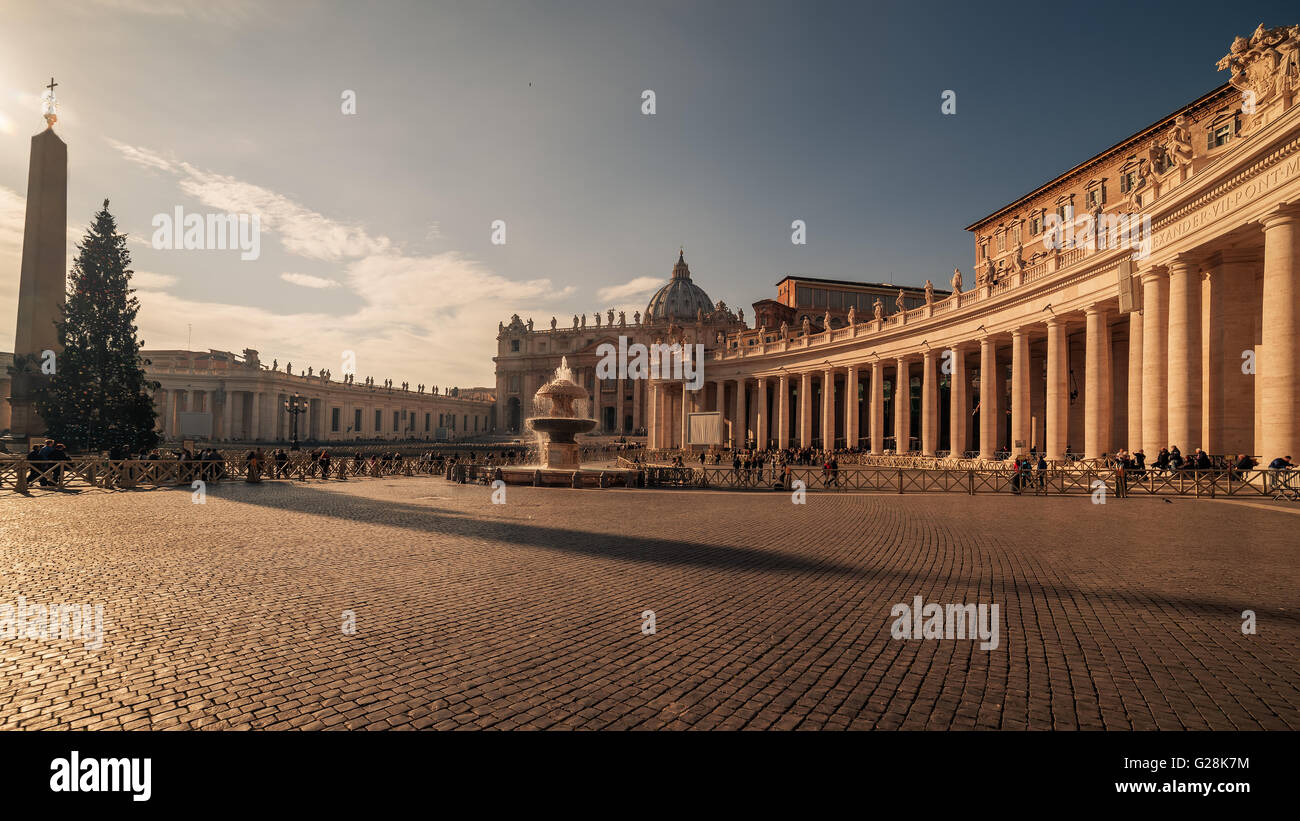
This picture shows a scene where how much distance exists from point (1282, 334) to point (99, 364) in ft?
158

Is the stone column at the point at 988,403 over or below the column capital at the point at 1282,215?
below

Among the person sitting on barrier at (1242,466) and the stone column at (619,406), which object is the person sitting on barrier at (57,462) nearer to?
the person sitting on barrier at (1242,466)

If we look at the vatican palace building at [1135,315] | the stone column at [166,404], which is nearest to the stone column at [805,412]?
the vatican palace building at [1135,315]

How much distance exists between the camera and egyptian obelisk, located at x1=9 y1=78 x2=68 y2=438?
88.4 feet

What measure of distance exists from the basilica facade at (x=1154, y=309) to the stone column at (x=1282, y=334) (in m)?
0.03

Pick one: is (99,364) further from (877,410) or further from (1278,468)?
(1278,468)

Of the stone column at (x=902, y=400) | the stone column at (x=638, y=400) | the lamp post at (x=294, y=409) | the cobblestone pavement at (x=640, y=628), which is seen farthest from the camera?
the stone column at (x=638, y=400)

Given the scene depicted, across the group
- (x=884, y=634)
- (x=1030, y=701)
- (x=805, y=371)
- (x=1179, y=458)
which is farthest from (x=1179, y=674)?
(x=805, y=371)

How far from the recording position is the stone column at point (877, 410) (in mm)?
40781

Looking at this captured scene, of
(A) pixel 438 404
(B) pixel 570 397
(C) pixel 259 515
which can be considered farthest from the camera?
(A) pixel 438 404

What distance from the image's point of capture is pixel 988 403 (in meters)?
32.8

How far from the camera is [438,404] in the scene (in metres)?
117
